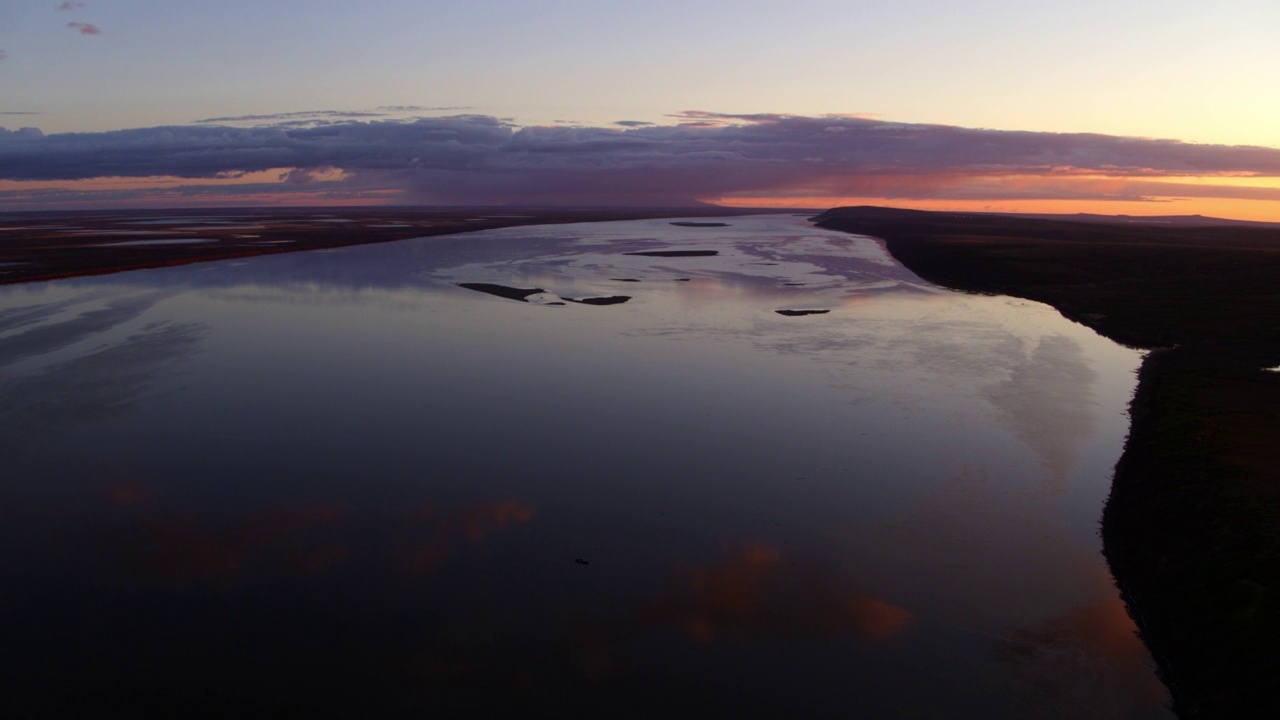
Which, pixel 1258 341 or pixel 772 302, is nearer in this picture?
pixel 1258 341

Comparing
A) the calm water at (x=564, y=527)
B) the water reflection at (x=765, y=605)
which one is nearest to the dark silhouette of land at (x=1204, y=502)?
the calm water at (x=564, y=527)

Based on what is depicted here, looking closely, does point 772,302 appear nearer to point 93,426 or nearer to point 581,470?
point 581,470

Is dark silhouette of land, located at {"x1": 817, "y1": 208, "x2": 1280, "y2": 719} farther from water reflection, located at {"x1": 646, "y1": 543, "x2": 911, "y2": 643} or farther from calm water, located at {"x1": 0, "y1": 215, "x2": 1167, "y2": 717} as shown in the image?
water reflection, located at {"x1": 646, "y1": 543, "x2": 911, "y2": 643}

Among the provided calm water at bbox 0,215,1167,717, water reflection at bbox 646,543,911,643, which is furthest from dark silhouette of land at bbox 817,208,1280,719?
water reflection at bbox 646,543,911,643

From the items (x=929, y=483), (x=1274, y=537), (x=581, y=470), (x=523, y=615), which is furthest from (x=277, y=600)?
(x=1274, y=537)

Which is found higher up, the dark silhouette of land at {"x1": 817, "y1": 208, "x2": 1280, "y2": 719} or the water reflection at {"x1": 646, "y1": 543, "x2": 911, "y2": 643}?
the dark silhouette of land at {"x1": 817, "y1": 208, "x2": 1280, "y2": 719}

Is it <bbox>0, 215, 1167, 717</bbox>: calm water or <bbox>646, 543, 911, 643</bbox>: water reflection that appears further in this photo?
<bbox>646, 543, 911, 643</bbox>: water reflection

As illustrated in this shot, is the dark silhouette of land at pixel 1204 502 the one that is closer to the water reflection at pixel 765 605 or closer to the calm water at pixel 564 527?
the calm water at pixel 564 527

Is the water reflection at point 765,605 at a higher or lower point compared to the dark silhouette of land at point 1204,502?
lower

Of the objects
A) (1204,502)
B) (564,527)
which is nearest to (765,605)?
(564,527)
